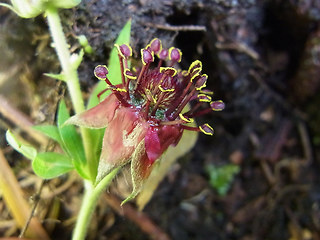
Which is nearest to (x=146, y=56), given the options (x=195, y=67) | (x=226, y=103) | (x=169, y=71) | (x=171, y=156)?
(x=169, y=71)

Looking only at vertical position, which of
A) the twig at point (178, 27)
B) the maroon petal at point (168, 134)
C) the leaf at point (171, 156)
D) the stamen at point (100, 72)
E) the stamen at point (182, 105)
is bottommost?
the leaf at point (171, 156)

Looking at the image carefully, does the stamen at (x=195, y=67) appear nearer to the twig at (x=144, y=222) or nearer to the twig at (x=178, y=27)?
the twig at (x=178, y=27)

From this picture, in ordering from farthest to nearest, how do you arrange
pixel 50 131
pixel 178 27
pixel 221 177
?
1. pixel 221 177
2. pixel 178 27
3. pixel 50 131

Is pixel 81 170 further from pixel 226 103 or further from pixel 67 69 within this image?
pixel 226 103

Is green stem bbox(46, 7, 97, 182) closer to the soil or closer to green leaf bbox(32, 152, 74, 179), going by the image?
green leaf bbox(32, 152, 74, 179)

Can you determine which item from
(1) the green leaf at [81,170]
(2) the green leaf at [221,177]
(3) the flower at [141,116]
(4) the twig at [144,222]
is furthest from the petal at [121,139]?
(2) the green leaf at [221,177]

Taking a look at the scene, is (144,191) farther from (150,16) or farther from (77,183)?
(150,16)
